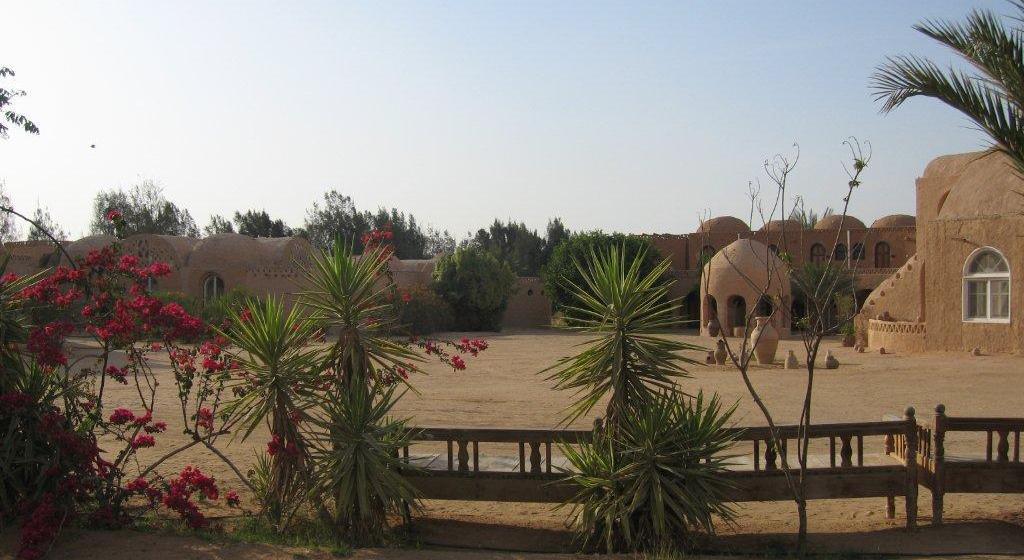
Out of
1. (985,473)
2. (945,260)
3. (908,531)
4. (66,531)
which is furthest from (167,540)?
(945,260)

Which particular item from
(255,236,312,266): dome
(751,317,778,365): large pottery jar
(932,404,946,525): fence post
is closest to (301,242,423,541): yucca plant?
(932,404,946,525): fence post

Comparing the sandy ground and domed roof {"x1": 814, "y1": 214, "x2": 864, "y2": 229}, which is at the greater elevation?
domed roof {"x1": 814, "y1": 214, "x2": 864, "y2": 229}

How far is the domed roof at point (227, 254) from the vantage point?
104 ft

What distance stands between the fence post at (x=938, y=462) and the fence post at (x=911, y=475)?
14 centimetres

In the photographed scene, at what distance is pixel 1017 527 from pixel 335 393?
17.4ft

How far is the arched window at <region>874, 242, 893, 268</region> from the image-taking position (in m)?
39.0

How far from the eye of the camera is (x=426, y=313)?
33.8 meters

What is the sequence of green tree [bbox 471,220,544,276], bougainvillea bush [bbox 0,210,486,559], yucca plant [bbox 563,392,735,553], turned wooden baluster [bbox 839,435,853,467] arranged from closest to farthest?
yucca plant [bbox 563,392,735,553] < bougainvillea bush [bbox 0,210,486,559] < turned wooden baluster [bbox 839,435,853,467] < green tree [bbox 471,220,544,276]

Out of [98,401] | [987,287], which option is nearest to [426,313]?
[987,287]

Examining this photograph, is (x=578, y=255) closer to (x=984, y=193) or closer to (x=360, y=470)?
(x=984, y=193)

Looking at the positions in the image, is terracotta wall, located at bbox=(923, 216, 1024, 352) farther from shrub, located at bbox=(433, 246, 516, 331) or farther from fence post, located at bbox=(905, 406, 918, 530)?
shrub, located at bbox=(433, 246, 516, 331)

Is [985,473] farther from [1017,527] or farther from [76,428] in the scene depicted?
[76,428]

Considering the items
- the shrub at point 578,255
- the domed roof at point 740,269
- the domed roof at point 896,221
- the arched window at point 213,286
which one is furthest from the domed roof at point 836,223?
the arched window at point 213,286

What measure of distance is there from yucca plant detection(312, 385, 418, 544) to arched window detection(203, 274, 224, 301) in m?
27.9
